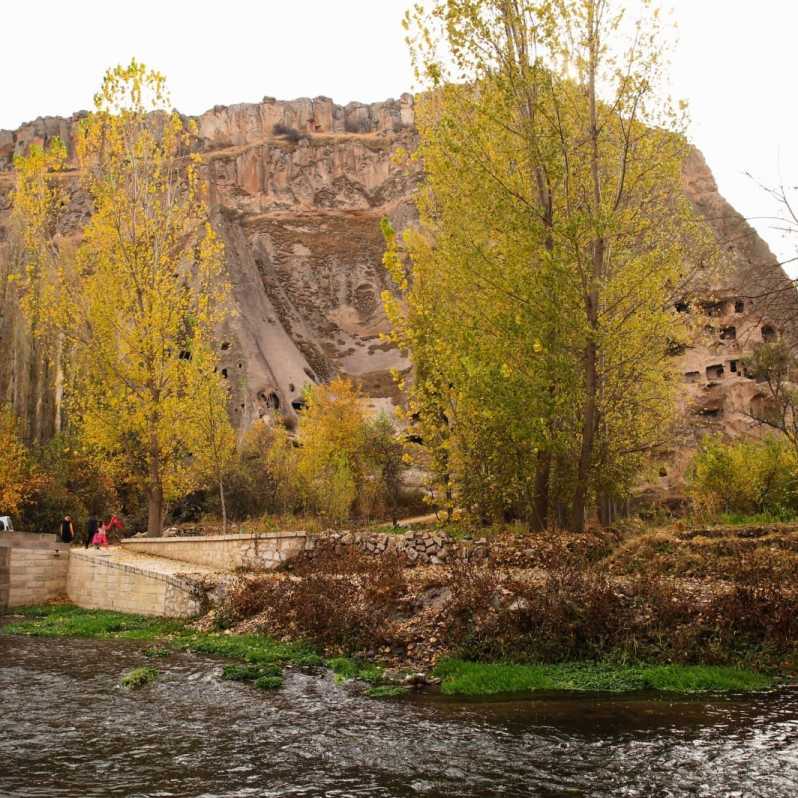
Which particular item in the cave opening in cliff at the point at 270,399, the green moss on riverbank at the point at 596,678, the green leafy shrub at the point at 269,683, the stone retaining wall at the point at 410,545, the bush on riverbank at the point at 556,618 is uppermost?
the cave opening in cliff at the point at 270,399

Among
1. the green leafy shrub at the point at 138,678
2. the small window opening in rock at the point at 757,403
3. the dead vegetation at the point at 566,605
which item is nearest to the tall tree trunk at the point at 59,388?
the dead vegetation at the point at 566,605

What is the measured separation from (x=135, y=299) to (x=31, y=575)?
305 inches

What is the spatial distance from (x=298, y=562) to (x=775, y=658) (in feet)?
34.0

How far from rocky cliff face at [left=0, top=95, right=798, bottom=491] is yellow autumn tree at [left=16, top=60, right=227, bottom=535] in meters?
10.1

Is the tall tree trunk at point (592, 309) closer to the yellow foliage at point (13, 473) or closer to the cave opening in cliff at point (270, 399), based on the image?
the yellow foliage at point (13, 473)

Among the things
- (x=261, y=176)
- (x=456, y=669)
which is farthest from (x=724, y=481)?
(x=261, y=176)

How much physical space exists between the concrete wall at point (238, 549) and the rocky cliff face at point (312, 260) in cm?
1352

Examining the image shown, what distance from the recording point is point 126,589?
57.5 feet

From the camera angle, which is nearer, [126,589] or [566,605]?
[566,605]

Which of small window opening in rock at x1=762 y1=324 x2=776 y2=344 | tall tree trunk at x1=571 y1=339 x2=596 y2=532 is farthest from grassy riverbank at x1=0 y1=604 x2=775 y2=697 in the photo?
small window opening in rock at x1=762 y1=324 x2=776 y2=344

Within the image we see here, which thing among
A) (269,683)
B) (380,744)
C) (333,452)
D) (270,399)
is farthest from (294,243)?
(380,744)

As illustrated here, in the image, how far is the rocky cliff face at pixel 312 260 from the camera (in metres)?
39.4

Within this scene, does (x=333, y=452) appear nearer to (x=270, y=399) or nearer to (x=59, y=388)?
(x=59, y=388)

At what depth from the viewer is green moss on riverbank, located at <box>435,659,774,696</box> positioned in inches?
347
